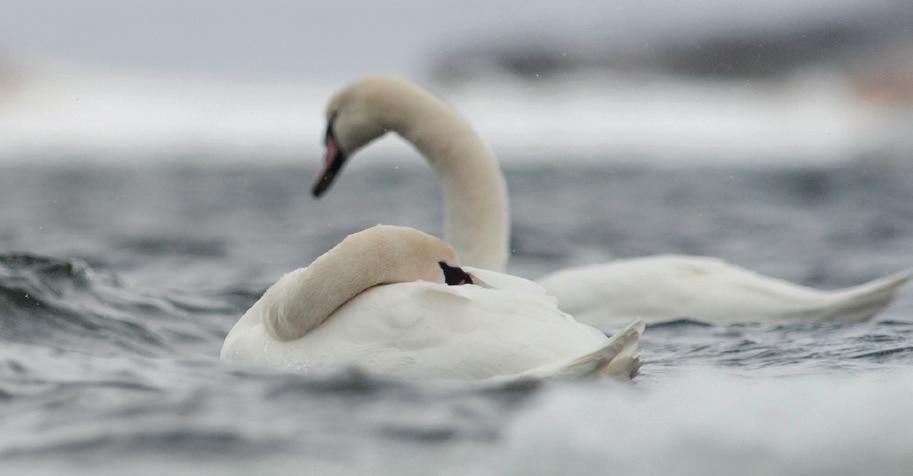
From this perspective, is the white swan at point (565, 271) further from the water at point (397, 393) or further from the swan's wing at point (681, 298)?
the water at point (397, 393)

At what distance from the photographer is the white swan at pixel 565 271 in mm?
7348

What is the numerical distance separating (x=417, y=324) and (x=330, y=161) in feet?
10.8

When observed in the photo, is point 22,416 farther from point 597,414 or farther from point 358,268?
point 597,414

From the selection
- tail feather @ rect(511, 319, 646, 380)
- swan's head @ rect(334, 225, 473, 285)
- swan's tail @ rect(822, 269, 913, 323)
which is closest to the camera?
tail feather @ rect(511, 319, 646, 380)

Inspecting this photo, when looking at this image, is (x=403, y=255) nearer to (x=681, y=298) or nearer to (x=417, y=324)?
(x=417, y=324)

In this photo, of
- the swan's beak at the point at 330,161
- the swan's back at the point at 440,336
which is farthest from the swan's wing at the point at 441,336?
the swan's beak at the point at 330,161

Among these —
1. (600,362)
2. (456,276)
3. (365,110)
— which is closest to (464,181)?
(365,110)

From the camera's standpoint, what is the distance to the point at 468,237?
7.62 meters

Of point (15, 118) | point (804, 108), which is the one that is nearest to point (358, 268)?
point (804, 108)

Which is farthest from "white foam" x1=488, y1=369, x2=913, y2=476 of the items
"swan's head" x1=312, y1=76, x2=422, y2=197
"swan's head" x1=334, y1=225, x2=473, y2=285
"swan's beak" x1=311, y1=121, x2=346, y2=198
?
"swan's beak" x1=311, y1=121, x2=346, y2=198

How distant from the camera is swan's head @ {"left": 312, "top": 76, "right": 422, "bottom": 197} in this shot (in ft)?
25.5

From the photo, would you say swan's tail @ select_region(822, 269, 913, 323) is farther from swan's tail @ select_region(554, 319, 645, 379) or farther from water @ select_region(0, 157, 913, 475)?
swan's tail @ select_region(554, 319, 645, 379)

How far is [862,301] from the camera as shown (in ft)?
23.4

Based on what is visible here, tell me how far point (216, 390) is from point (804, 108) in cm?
5761
